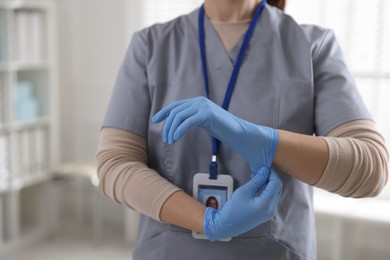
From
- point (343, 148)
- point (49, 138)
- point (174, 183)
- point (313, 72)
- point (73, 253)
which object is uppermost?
point (313, 72)

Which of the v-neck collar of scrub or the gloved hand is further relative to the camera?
the v-neck collar of scrub

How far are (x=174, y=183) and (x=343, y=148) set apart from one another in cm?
38

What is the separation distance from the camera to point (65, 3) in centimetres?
379

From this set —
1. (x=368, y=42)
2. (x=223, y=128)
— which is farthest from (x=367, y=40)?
(x=223, y=128)

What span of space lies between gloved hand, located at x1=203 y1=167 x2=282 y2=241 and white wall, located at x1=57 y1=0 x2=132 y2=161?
105 inches

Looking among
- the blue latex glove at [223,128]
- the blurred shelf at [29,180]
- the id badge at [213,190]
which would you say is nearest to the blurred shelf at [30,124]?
the blurred shelf at [29,180]

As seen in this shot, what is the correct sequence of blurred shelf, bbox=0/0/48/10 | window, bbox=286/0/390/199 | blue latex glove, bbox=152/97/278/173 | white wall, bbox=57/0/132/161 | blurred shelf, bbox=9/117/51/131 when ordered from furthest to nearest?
white wall, bbox=57/0/132/161 < blurred shelf, bbox=9/117/51/131 < blurred shelf, bbox=0/0/48/10 < window, bbox=286/0/390/199 < blue latex glove, bbox=152/97/278/173

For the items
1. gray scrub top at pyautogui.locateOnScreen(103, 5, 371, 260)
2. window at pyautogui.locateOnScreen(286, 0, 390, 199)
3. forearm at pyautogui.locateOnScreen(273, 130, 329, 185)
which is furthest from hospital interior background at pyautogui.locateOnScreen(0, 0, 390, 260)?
forearm at pyautogui.locateOnScreen(273, 130, 329, 185)

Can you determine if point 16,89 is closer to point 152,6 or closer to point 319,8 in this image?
point 152,6

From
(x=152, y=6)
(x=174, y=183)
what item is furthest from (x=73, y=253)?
(x=174, y=183)

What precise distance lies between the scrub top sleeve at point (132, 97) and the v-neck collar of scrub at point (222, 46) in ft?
0.50

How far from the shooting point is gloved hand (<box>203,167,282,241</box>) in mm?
988

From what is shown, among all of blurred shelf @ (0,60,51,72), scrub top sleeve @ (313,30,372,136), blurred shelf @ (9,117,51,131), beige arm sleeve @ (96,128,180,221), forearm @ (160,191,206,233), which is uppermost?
scrub top sleeve @ (313,30,372,136)

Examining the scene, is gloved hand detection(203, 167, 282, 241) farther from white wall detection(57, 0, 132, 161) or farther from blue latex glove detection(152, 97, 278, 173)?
white wall detection(57, 0, 132, 161)
